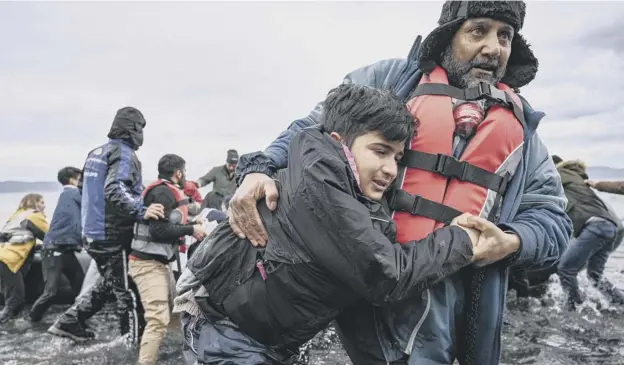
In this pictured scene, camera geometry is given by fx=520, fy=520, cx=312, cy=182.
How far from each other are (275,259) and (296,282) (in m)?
0.11

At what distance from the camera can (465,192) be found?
6.59ft

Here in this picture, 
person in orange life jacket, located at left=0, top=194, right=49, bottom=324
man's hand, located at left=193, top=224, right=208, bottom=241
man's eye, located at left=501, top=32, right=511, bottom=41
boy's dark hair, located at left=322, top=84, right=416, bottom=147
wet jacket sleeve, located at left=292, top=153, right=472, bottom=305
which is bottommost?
person in orange life jacket, located at left=0, top=194, right=49, bottom=324

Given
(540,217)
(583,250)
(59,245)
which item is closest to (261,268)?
(540,217)

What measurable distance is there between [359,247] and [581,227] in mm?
6742

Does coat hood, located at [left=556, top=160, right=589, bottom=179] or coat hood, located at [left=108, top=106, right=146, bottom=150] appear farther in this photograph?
coat hood, located at [left=556, top=160, right=589, bottom=179]

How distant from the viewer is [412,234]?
1.99m

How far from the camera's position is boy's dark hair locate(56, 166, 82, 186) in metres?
7.26

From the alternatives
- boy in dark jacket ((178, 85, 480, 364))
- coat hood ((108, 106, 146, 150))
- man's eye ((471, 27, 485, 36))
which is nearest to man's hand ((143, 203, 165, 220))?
coat hood ((108, 106, 146, 150))

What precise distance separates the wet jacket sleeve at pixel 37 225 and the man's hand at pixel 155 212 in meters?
3.06

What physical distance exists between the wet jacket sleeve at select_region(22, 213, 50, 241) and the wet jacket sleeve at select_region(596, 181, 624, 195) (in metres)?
7.71

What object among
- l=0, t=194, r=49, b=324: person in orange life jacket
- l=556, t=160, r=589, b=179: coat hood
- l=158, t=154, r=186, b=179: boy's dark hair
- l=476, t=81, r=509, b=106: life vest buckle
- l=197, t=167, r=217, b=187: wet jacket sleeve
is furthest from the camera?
l=197, t=167, r=217, b=187: wet jacket sleeve

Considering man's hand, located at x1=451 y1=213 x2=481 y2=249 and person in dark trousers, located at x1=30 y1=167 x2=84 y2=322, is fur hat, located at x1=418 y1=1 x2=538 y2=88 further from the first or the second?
person in dark trousers, located at x1=30 y1=167 x2=84 y2=322

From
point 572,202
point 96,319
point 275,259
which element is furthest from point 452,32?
point 96,319

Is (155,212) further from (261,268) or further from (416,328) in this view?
(416,328)
